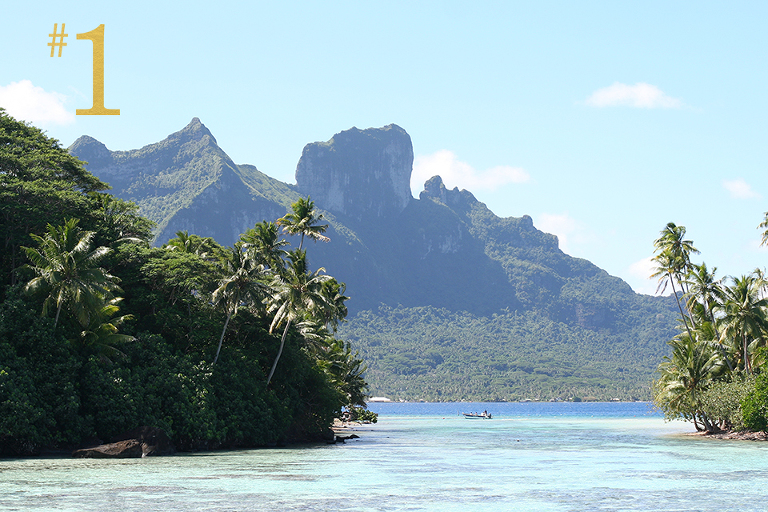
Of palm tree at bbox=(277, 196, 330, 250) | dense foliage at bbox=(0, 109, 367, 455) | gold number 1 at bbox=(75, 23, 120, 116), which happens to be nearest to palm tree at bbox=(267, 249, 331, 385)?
dense foliage at bbox=(0, 109, 367, 455)

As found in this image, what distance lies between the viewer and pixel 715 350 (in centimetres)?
6412

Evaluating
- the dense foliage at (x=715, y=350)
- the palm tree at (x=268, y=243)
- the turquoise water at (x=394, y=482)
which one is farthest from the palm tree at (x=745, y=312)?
the palm tree at (x=268, y=243)

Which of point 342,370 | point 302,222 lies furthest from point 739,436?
point 302,222

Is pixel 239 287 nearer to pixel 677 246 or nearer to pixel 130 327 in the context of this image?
pixel 130 327

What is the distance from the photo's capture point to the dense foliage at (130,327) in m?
38.1

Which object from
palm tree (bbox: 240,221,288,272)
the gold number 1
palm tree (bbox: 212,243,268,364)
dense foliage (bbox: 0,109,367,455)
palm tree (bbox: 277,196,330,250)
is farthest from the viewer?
palm tree (bbox: 277,196,330,250)

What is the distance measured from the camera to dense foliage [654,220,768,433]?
179 feet

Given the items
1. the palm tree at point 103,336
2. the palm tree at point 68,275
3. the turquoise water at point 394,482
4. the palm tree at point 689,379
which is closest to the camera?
the turquoise water at point 394,482

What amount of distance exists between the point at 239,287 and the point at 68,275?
12354 millimetres

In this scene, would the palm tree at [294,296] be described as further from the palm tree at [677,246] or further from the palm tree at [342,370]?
the palm tree at [677,246]

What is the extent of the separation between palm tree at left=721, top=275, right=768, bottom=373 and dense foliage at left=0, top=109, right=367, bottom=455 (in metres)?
33.2

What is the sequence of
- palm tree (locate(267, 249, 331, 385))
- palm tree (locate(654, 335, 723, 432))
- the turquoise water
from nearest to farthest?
the turquoise water → palm tree (locate(267, 249, 331, 385)) → palm tree (locate(654, 335, 723, 432))

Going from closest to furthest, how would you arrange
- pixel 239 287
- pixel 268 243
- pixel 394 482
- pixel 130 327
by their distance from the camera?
pixel 394 482 → pixel 130 327 → pixel 239 287 → pixel 268 243

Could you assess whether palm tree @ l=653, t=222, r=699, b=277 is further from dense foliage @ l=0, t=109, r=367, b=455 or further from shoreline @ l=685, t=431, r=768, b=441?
dense foliage @ l=0, t=109, r=367, b=455
